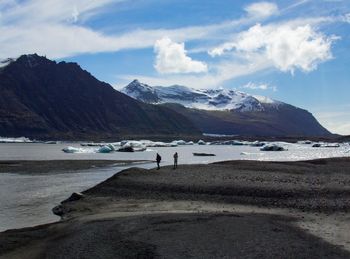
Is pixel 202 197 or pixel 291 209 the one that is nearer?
pixel 291 209

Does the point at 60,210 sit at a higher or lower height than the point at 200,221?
lower

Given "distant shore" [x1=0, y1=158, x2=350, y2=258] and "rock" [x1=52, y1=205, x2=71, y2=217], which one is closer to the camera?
"distant shore" [x1=0, y1=158, x2=350, y2=258]

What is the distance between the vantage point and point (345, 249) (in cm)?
2050

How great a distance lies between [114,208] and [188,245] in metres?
12.8

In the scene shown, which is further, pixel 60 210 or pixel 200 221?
pixel 60 210

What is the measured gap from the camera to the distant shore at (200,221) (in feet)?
68.3

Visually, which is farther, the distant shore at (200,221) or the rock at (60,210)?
the rock at (60,210)

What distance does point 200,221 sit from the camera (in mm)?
25859

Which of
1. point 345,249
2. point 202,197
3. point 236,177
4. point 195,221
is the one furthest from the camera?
point 236,177

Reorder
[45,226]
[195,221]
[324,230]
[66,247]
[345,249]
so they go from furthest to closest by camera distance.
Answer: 1. [45,226]
2. [195,221]
3. [324,230]
4. [66,247]
5. [345,249]

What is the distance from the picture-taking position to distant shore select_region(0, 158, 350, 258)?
20.8 metres

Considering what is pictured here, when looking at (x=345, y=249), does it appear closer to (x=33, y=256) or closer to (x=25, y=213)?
(x=33, y=256)

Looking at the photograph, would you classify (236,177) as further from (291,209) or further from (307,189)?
(291,209)

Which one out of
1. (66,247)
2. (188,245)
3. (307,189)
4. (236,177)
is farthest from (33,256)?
(236,177)
